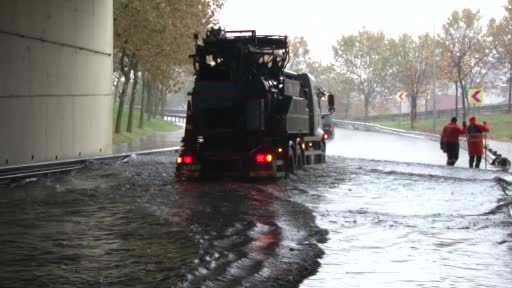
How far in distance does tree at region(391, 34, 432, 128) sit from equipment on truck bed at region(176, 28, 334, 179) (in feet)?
171

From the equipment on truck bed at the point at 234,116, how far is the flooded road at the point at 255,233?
0.50 m

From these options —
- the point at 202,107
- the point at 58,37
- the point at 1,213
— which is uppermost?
the point at 58,37

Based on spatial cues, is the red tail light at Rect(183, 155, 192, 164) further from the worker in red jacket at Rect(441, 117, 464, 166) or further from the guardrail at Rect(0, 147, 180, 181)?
the worker in red jacket at Rect(441, 117, 464, 166)

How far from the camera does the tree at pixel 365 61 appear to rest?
91000 millimetres

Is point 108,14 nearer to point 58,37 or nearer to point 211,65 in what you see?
point 58,37

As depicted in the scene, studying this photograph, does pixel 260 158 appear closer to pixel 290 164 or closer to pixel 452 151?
pixel 290 164

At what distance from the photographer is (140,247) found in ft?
32.6

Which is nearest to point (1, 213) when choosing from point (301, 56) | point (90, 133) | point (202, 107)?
point (202, 107)

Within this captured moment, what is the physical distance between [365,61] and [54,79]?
238 feet

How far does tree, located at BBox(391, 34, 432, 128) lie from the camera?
74.8 meters

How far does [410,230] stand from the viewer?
11.8 m

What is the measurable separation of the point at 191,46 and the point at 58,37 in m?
21.7

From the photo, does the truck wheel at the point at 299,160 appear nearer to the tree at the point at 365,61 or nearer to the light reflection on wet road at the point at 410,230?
the light reflection on wet road at the point at 410,230

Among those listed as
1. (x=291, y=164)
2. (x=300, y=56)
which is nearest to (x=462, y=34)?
(x=291, y=164)
